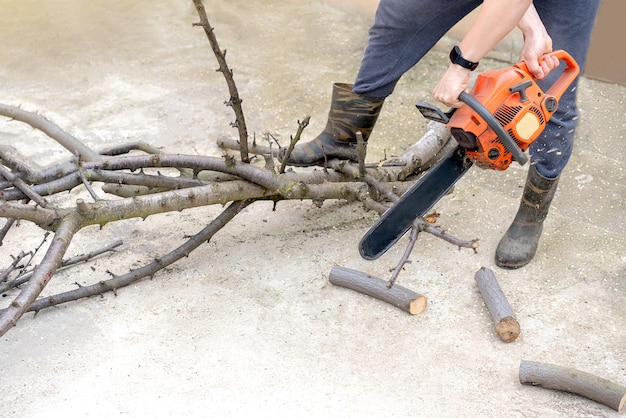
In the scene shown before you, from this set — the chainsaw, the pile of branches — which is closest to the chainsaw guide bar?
the chainsaw

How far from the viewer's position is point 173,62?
14.1 ft

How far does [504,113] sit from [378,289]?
2.31 ft

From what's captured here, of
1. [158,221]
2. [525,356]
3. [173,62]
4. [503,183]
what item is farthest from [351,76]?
[525,356]

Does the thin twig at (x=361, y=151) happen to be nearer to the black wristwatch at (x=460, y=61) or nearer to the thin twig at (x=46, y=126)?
the black wristwatch at (x=460, y=61)

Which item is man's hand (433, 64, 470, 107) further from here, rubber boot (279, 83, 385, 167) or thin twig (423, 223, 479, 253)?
rubber boot (279, 83, 385, 167)

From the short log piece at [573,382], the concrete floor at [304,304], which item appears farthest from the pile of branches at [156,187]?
the short log piece at [573,382]

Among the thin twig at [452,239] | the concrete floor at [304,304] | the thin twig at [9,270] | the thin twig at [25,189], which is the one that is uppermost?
the thin twig at [25,189]

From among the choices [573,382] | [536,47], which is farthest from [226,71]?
[573,382]

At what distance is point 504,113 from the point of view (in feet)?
6.67

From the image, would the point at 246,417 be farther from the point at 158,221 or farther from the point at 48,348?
the point at 158,221

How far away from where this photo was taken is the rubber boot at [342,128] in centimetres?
266

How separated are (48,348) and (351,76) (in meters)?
2.38

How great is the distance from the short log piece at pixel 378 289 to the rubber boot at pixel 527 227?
40 centimetres

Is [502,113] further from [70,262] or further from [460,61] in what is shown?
[70,262]
